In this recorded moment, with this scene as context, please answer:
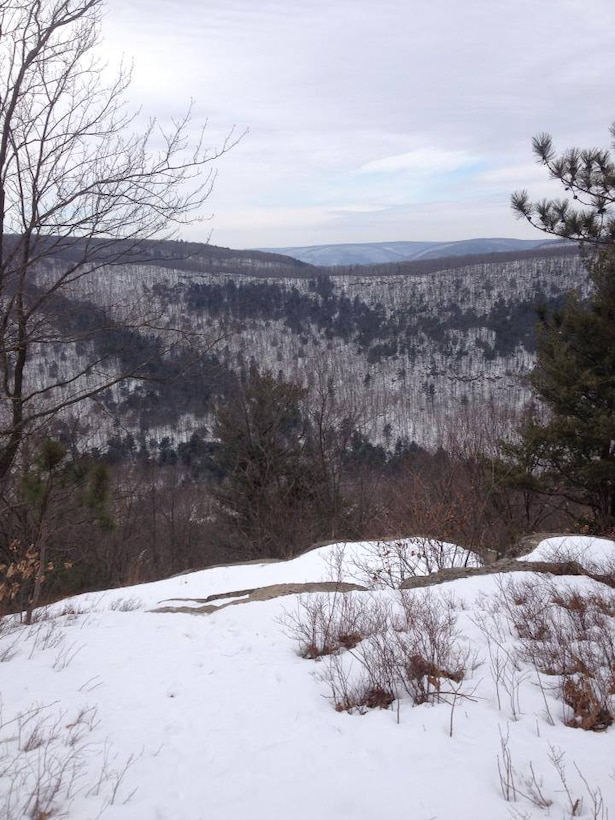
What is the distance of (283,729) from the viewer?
323 centimetres

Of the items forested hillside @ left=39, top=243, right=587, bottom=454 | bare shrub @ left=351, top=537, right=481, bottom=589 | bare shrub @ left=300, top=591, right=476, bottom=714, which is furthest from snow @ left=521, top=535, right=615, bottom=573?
forested hillside @ left=39, top=243, right=587, bottom=454

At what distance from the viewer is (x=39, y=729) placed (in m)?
3.14

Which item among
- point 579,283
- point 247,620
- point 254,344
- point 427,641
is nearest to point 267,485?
point 247,620

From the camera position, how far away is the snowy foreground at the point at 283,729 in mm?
2506

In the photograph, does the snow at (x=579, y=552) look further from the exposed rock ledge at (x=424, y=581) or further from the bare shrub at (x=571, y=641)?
the bare shrub at (x=571, y=641)

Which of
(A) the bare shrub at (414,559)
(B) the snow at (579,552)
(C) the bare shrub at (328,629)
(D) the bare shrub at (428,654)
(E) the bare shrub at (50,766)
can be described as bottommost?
(A) the bare shrub at (414,559)

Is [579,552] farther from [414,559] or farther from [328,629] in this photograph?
[328,629]

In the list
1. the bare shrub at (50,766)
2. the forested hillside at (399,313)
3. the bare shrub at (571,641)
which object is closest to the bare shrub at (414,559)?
the bare shrub at (571,641)

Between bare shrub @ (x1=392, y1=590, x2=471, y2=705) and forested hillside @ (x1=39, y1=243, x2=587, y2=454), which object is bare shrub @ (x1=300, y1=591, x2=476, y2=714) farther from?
forested hillside @ (x1=39, y1=243, x2=587, y2=454)

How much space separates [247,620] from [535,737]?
3.16 metres

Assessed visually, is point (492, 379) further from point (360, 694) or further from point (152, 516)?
point (360, 694)

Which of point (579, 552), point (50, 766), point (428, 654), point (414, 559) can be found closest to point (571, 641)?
point (428, 654)

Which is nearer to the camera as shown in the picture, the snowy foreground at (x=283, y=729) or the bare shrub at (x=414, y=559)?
the snowy foreground at (x=283, y=729)

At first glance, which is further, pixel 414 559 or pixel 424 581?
pixel 414 559
